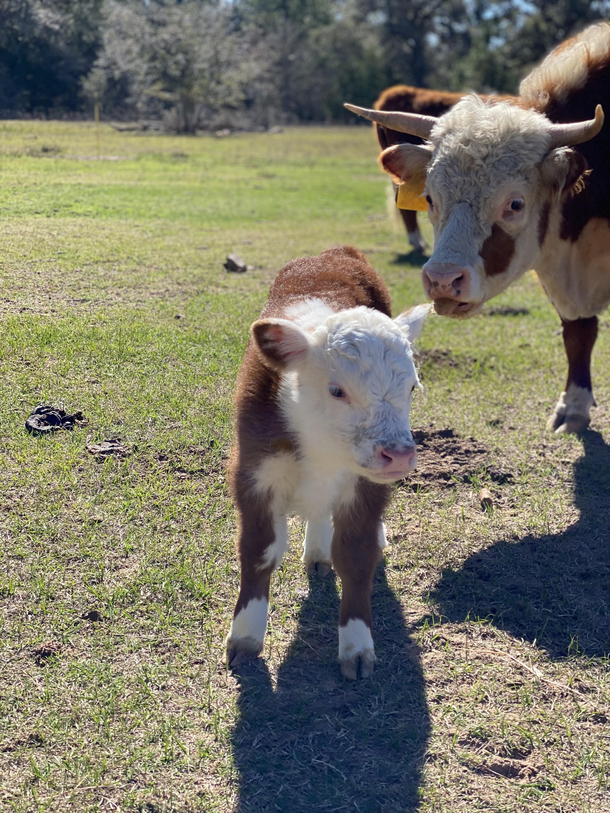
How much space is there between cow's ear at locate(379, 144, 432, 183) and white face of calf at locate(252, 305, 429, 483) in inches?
86.4

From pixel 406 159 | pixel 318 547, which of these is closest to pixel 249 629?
pixel 318 547

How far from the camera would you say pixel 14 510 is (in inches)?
153

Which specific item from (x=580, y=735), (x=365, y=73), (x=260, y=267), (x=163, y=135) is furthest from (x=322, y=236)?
(x=365, y=73)

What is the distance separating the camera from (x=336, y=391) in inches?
119

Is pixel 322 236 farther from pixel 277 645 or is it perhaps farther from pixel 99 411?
pixel 277 645

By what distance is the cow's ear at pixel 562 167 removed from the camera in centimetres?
457

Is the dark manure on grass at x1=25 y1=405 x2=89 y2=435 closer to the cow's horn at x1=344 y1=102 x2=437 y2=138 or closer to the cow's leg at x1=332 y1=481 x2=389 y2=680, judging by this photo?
the cow's leg at x1=332 y1=481 x2=389 y2=680

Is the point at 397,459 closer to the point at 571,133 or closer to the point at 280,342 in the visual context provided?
the point at 280,342

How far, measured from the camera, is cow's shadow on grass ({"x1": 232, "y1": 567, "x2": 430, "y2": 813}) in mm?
2660

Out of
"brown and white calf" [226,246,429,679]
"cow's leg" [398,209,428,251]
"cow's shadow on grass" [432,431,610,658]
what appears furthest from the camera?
"cow's leg" [398,209,428,251]

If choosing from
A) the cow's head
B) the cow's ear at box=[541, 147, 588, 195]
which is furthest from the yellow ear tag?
the cow's ear at box=[541, 147, 588, 195]

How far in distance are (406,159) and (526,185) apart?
81 centimetres

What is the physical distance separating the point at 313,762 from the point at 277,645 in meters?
0.68

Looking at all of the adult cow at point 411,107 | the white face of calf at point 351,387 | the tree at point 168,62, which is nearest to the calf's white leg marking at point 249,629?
the white face of calf at point 351,387
